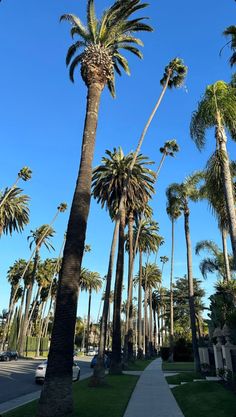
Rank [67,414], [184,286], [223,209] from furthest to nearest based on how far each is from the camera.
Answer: [184,286]
[223,209]
[67,414]

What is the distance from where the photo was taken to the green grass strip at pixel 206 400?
11.5 m

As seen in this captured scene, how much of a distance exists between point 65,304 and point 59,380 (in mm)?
2053

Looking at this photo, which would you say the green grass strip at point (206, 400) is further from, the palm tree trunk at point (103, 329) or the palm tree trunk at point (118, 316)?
the palm tree trunk at point (118, 316)

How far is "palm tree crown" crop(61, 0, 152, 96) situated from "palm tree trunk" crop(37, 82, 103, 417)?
332 centimetres

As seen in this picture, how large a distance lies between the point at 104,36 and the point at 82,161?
6.47 meters

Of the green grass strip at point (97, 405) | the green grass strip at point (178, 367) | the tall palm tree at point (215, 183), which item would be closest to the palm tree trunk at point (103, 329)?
the green grass strip at point (97, 405)

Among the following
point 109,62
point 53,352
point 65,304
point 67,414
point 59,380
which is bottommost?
point 67,414

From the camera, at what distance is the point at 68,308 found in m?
11.6

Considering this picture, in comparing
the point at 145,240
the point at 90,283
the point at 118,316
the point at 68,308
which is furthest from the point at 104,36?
the point at 90,283

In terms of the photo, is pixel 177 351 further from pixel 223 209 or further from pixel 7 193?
pixel 223 209

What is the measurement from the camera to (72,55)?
20.1 meters

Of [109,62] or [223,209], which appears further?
[223,209]

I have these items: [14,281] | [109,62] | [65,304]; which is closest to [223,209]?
[109,62]

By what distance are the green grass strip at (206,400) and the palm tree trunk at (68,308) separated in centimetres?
386
